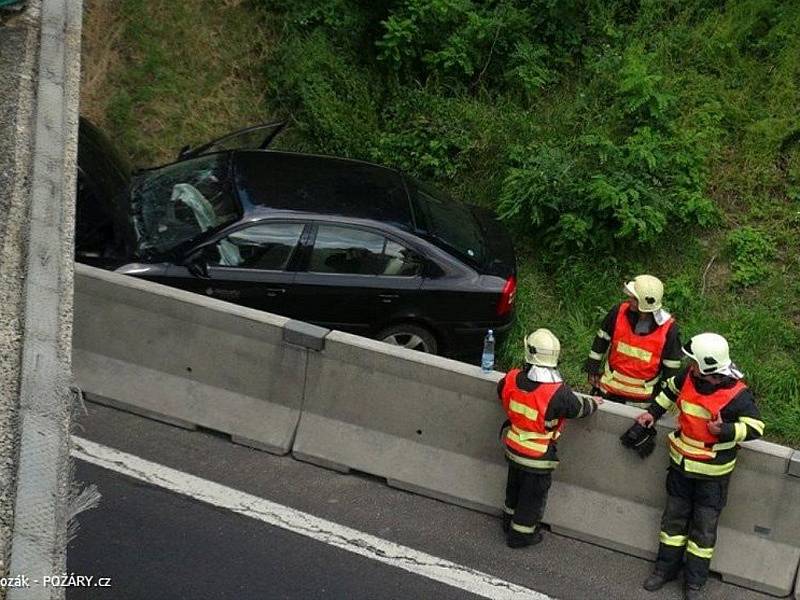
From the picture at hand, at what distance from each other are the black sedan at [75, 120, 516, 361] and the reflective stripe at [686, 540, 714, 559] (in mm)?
2847

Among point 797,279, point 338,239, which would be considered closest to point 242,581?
point 338,239

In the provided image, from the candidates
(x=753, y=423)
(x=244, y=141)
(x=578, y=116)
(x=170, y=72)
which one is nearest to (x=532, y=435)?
(x=753, y=423)

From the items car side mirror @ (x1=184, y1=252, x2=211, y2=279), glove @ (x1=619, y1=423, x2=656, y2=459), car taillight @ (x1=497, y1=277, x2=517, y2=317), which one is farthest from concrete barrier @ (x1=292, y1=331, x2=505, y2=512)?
car taillight @ (x1=497, y1=277, x2=517, y2=317)

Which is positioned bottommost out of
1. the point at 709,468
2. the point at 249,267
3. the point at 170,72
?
the point at 709,468

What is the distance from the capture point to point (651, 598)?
255 inches

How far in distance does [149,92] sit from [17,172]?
4914 millimetres

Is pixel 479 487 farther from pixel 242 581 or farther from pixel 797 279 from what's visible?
pixel 797 279

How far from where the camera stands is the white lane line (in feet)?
21.0

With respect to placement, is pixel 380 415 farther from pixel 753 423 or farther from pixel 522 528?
pixel 753 423

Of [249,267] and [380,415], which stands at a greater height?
[249,267]

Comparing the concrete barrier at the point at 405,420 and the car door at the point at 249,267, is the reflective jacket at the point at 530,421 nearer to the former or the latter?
the concrete barrier at the point at 405,420

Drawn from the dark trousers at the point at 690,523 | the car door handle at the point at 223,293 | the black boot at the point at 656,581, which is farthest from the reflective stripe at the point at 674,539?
the car door handle at the point at 223,293

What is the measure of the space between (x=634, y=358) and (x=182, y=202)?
398 cm

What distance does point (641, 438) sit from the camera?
21.8ft
